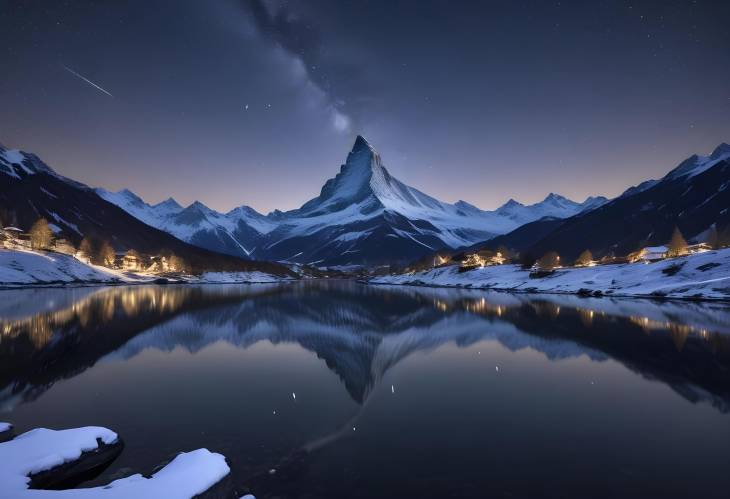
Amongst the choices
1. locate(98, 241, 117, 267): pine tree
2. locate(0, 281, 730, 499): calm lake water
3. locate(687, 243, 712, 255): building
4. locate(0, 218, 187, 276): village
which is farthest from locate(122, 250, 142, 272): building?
locate(687, 243, 712, 255): building

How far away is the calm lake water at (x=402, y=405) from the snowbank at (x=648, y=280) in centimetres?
5113

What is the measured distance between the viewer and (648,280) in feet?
293

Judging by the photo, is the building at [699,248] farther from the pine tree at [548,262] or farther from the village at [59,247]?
the village at [59,247]

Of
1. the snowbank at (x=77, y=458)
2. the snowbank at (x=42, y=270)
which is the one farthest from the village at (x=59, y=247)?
the snowbank at (x=77, y=458)

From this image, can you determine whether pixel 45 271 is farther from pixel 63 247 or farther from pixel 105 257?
pixel 105 257

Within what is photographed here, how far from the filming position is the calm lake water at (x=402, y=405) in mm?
10578

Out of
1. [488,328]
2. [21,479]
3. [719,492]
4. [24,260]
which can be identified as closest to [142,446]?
[21,479]

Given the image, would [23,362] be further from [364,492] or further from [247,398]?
[364,492]

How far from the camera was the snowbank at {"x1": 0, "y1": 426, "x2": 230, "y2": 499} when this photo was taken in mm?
8461

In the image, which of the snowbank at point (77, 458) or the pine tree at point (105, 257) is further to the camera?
the pine tree at point (105, 257)

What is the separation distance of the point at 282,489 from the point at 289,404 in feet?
25.5

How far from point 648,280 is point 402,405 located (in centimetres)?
9729

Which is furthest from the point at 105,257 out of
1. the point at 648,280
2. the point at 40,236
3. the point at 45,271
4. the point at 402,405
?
the point at 648,280

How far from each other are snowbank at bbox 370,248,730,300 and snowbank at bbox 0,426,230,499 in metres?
89.7
